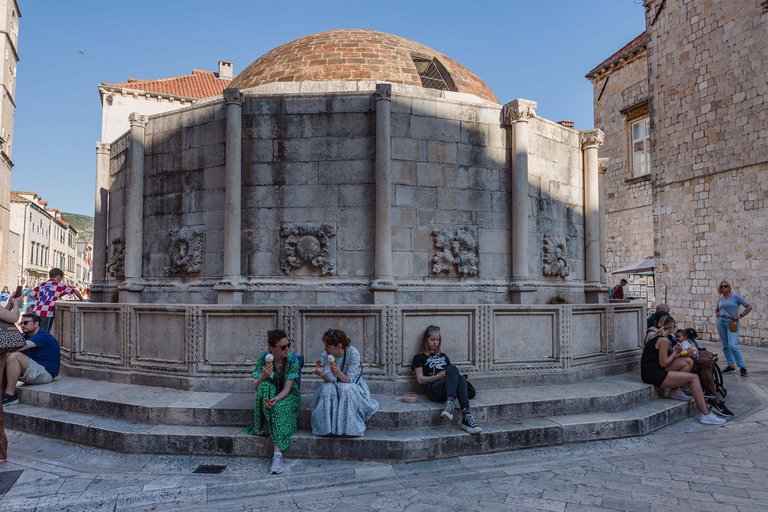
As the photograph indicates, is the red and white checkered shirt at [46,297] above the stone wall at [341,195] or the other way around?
the other way around

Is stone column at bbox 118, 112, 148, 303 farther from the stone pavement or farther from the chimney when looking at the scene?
the chimney

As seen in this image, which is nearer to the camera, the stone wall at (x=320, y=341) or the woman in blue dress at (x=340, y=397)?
the woman in blue dress at (x=340, y=397)

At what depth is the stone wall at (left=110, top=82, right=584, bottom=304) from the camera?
8.02 m

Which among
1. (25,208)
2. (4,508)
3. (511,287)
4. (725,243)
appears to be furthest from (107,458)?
(25,208)

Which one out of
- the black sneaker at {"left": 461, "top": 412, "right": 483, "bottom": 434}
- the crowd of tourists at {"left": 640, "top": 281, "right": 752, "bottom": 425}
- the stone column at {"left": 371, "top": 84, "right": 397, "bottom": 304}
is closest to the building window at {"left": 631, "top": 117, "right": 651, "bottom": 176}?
the crowd of tourists at {"left": 640, "top": 281, "right": 752, "bottom": 425}

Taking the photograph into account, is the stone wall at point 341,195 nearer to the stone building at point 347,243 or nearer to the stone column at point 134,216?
the stone building at point 347,243

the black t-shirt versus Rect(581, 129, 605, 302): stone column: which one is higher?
Rect(581, 129, 605, 302): stone column

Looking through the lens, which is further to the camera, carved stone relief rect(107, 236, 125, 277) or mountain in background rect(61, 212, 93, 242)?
mountain in background rect(61, 212, 93, 242)

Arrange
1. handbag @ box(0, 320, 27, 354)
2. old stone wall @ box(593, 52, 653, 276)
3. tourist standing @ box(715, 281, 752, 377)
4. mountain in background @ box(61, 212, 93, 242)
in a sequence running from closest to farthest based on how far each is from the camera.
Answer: handbag @ box(0, 320, 27, 354)
tourist standing @ box(715, 281, 752, 377)
old stone wall @ box(593, 52, 653, 276)
mountain in background @ box(61, 212, 93, 242)

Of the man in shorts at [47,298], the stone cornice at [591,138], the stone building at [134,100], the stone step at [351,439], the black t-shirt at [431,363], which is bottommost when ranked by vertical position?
the stone step at [351,439]

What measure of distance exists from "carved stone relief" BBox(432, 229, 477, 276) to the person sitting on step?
282 centimetres

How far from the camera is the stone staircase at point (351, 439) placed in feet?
17.5

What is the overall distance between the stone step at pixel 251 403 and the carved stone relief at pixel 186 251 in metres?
2.13

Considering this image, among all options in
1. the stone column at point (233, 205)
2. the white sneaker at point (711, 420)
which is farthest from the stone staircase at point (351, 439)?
the stone column at point (233, 205)
